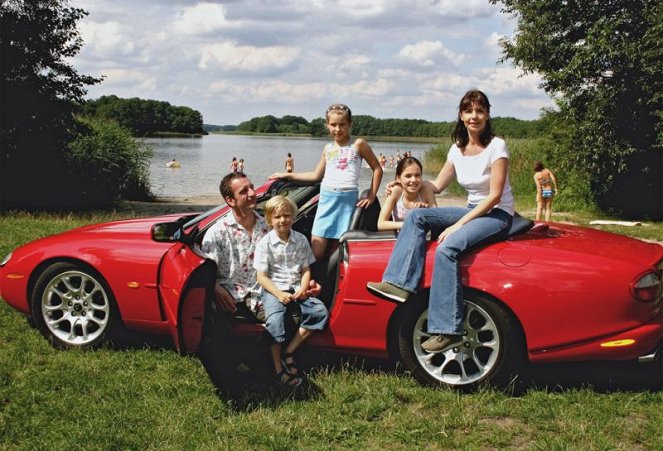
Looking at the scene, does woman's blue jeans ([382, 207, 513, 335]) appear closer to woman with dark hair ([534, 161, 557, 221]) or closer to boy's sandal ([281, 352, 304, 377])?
boy's sandal ([281, 352, 304, 377])

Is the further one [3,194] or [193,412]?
[3,194]

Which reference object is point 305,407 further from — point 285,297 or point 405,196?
point 405,196

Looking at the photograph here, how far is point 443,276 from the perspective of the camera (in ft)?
13.1

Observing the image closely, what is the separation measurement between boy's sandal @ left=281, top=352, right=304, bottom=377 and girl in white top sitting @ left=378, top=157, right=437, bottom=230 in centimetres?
112

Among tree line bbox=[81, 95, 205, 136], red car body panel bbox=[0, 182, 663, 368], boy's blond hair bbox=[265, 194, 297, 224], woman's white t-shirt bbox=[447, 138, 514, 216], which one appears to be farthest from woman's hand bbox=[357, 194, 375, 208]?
tree line bbox=[81, 95, 205, 136]

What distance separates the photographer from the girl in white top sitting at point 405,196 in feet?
15.6

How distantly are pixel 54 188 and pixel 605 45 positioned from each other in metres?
17.7

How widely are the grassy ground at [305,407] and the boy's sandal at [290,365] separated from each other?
13cm

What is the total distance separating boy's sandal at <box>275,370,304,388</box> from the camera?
4.23 metres

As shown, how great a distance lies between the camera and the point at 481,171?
173 inches

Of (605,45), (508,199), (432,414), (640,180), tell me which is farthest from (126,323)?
(640,180)

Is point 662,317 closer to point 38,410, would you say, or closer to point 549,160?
point 38,410

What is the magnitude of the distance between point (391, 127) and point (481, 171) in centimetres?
12031

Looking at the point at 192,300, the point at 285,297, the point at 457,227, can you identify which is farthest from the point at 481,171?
the point at 192,300
